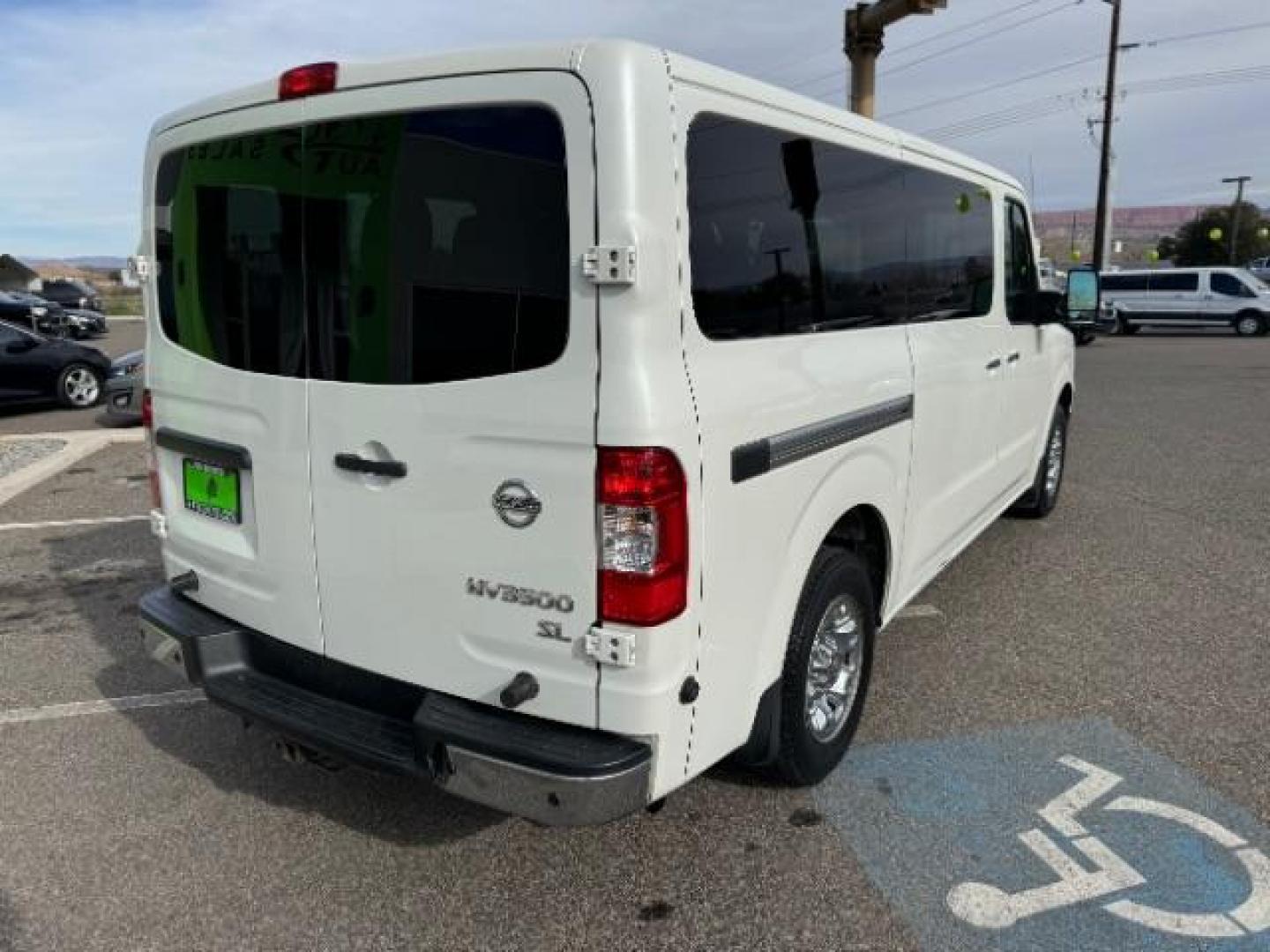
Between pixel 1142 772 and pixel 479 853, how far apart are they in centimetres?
218

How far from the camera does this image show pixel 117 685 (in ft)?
13.3

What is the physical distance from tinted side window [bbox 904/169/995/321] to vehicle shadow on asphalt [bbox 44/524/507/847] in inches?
94.5

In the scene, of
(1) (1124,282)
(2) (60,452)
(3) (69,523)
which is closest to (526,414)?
(3) (69,523)

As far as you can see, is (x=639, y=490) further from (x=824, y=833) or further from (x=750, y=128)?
(x=824, y=833)

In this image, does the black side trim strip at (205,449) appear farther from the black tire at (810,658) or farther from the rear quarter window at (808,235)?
the black tire at (810,658)

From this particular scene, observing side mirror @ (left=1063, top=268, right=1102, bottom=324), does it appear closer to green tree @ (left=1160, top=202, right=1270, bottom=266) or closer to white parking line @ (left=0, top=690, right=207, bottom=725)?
white parking line @ (left=0, top=690, right=207, bottom=725)

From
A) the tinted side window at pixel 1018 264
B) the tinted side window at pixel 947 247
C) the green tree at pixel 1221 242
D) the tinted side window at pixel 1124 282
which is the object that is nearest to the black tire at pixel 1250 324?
the tinted side window at pixel 1124 282

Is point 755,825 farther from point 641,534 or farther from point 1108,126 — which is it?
point 1108,126

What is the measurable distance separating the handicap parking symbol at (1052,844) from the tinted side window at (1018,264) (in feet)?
7.33

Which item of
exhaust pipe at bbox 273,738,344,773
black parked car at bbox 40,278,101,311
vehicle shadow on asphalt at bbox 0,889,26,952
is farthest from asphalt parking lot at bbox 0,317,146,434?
black parked car at bbox 40,278,101,311

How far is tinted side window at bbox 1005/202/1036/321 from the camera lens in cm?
480

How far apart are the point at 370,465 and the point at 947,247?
102 inches

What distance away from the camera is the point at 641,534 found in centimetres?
219

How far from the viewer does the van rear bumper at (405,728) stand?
223 cm
